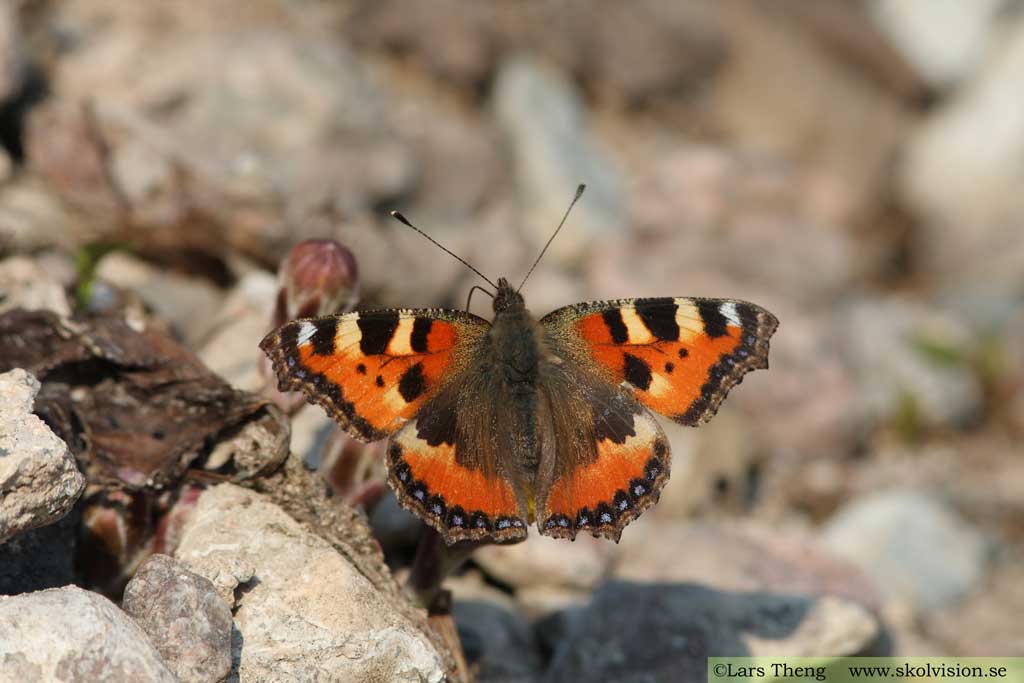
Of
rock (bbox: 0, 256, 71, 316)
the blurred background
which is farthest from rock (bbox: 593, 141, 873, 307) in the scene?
rock (bbox: 0, 256, 71, 316)

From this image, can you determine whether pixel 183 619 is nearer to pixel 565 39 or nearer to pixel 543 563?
pixel 543 563

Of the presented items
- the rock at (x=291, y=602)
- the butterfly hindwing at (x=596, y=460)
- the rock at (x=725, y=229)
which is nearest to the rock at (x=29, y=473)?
the rock at (x=291, y=602)

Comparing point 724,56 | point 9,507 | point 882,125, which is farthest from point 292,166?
point 882,125

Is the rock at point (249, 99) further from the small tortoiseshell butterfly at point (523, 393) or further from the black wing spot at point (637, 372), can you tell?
the black wing spot at point (637, 372)

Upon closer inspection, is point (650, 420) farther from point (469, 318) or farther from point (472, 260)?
point (472, 260)

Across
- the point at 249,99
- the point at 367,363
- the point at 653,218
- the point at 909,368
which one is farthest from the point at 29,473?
the point at 909,368

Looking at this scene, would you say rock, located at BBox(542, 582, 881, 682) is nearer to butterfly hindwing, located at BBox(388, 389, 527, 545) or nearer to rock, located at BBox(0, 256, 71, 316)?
butterfly hindwing, located at BBox(388, 389, 527, 545)
